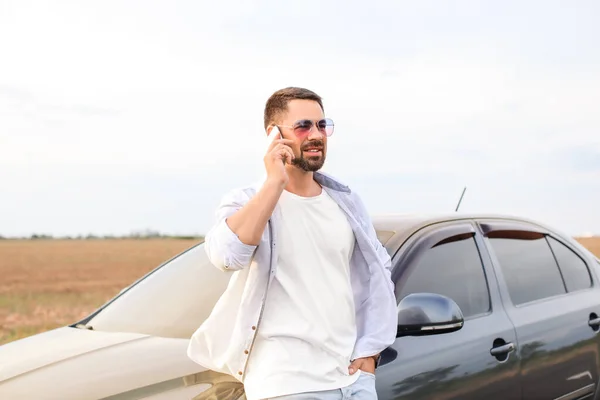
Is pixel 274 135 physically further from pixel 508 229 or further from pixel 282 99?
pixel 508 229

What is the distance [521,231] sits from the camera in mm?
4656

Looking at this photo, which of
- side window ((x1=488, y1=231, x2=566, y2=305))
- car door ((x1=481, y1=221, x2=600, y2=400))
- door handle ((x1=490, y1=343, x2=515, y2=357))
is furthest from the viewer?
side window ((x1=488, y1=231, x2=566, y2=305))

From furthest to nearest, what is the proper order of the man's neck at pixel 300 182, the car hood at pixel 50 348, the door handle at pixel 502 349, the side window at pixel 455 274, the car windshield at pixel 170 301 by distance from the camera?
the door handle at pixel 502 349, the side window at pixel 455 274, the car windshield at pixel 170 301, the car hood at pixel 50 348, the man's neck at pixel 300 182

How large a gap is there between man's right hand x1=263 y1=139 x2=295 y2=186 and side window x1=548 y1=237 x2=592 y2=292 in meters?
2.81

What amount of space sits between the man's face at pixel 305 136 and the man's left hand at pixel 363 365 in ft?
2.26

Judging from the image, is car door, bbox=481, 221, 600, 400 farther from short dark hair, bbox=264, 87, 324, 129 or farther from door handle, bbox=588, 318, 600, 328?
short dark hair, bbox=264, 87, 324, 129

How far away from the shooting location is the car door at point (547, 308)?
415 centimetres

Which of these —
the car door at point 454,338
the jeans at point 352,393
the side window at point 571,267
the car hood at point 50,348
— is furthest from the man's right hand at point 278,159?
the side window at point 571,267

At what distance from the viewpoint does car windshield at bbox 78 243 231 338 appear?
3.44m

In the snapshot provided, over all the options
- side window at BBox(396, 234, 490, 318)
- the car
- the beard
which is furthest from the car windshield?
the beard

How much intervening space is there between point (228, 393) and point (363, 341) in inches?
19.9

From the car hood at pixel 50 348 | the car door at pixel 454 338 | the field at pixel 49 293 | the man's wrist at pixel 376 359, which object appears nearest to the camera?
the man's wrist at pixel 376 359

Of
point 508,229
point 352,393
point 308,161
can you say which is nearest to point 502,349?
point 508,229

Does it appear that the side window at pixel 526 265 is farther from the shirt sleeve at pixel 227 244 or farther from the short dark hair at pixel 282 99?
the shirt sleeve at pixel 227 244
